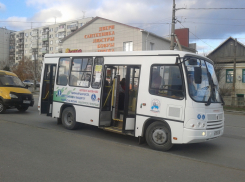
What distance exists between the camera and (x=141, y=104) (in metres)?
7.10

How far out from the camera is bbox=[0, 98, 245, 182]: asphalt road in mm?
4922

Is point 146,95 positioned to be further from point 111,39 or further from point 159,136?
point 111,39

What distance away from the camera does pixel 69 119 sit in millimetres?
9500

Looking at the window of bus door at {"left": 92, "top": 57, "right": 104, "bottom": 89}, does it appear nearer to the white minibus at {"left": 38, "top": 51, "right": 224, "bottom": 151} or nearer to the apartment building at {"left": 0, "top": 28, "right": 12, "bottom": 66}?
the white minibus at {"left": 38, "top": 51, "right": 224, "bottom": 151}

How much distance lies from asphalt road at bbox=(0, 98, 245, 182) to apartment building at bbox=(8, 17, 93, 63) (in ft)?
236

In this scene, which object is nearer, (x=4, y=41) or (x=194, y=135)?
(x=194, y=135)

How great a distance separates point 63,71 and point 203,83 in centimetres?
537

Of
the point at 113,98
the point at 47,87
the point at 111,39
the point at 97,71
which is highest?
the point at 111,39

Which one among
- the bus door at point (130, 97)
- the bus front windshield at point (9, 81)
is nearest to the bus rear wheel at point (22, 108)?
the bus front windshield at point (9, 81)

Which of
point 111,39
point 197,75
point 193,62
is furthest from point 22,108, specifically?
point 111,39

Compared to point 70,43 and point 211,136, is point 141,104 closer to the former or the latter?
point 211,136

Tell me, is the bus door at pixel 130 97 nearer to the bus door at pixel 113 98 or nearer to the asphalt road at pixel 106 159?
the bus door at pixel 113 98

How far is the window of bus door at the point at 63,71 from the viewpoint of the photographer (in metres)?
9.49

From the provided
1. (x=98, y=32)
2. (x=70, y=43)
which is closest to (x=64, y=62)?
(x=98, y=32)
